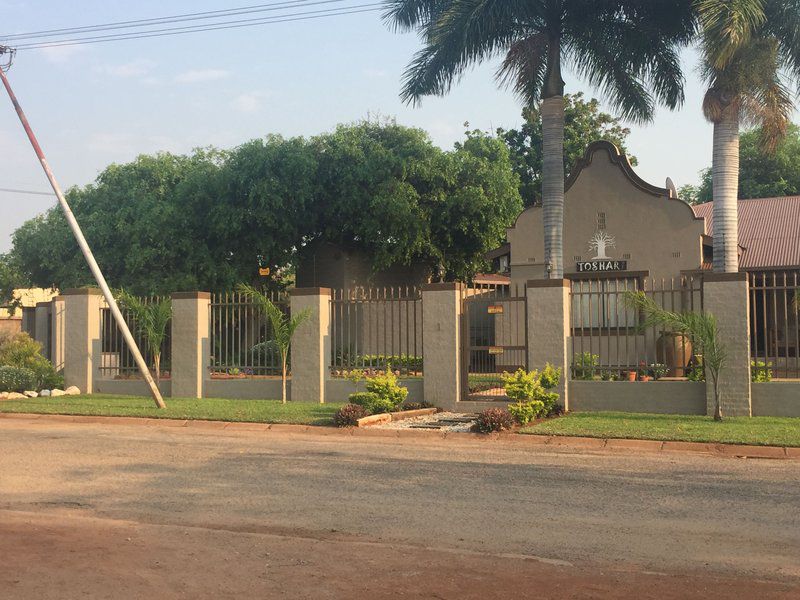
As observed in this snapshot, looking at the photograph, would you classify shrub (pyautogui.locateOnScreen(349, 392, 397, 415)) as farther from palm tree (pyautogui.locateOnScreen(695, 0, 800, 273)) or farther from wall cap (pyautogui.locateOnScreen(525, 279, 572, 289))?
palm tree (pyautogui.locateOnScreen(695, 0, 800, 273))

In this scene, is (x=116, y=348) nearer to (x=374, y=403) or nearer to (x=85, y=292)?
(x=85, y=292)

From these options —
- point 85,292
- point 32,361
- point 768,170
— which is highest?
point 768,170

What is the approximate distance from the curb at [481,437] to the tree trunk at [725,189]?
24.6 feet

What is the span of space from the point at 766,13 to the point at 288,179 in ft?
52.8

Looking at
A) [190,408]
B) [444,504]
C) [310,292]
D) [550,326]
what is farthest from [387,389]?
[444,504]

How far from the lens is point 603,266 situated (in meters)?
26.3

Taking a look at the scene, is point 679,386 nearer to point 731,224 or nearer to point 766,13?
point 731,224

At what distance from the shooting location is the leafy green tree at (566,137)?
42594 mm

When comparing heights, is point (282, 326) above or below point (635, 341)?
above

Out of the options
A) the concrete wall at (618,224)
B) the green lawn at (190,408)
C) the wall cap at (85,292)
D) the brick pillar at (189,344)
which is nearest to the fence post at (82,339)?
the wall cap at (85,292)

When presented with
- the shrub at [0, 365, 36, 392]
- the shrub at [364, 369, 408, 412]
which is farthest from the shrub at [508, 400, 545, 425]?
the shrub at [0, 365, 36, 392]

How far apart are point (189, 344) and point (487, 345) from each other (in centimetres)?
697

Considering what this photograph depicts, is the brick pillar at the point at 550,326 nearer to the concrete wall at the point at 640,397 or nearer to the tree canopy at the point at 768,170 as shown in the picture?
the concrete wall at the point at 640,397

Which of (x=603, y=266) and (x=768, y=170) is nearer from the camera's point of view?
(x=603, y=266)
